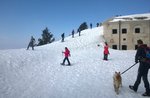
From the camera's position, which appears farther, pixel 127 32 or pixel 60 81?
pixel 127 32

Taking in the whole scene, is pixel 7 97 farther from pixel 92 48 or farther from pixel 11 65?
pixel 92 48

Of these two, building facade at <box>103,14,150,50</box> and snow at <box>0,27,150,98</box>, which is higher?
building facade at <box>103,14,150,50</box>

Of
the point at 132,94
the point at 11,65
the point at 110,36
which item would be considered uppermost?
the point at 110,36

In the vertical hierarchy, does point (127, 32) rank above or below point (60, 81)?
above

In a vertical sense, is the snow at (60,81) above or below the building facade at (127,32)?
below

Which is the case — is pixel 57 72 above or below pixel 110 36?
below

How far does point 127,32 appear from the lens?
118 feet

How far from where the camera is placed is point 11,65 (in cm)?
1659

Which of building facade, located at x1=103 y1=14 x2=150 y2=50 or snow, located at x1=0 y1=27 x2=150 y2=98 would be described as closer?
snow, located at x1=0 y1=27 x2=150 y2=98

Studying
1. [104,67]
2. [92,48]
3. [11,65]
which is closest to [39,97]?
[11,65]

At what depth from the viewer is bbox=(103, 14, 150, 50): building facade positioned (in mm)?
34781

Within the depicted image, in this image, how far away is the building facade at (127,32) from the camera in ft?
114

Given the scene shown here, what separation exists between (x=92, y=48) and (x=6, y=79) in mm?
22197

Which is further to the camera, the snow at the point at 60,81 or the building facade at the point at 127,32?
the building facade at the point at 127,32
